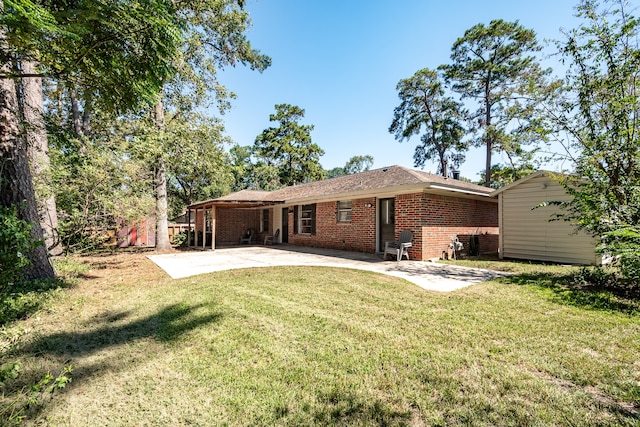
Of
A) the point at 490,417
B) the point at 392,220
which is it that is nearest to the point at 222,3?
the point at 392,220

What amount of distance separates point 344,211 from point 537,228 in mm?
7125

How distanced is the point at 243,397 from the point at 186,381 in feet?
2.21

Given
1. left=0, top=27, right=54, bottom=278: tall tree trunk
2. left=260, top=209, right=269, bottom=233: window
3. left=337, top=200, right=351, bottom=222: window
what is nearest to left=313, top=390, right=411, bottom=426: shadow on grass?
left=0, top=27, right=54, bottom=278: tall tree trunk

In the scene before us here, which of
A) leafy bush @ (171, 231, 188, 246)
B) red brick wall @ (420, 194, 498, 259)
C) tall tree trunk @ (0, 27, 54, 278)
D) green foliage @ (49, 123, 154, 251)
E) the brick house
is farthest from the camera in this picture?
leafy bush @ (171, 231, 188, 246)

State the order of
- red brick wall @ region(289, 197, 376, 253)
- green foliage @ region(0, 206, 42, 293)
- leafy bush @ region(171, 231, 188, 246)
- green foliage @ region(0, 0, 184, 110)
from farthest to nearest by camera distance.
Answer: leafy bush @ region(171, 231, 188, 246)
red brick wall @ region(289, 197, 376, 253)
green foliage @ region(0, 0, 184, 110)
green foliage @ region(0, 206, 42, 293)

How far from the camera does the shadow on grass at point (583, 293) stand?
4632mm

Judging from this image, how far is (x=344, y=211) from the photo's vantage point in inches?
485

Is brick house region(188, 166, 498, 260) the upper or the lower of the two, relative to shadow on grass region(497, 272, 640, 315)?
upper

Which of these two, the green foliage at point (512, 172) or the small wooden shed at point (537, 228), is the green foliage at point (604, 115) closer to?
the green foliage at point (512, 172)

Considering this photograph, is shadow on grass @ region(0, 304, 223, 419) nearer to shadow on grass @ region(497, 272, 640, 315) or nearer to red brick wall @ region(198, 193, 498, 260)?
shadow on grass @ region(497, 272, 640, 315)

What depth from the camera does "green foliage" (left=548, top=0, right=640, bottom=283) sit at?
5.55 m

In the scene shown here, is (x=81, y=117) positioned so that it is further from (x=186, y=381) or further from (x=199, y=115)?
(x=186, y=381)

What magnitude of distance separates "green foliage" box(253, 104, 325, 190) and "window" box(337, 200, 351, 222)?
21.7 meters

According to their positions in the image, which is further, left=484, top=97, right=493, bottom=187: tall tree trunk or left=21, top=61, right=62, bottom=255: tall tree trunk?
left=484, top=97, right=493, bottom=187: tall tree trunk
